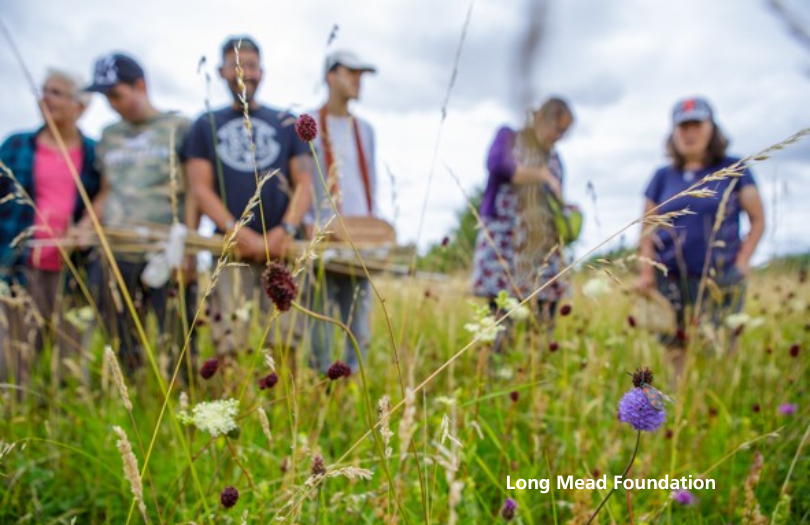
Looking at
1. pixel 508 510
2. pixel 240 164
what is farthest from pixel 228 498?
pixel 240 164

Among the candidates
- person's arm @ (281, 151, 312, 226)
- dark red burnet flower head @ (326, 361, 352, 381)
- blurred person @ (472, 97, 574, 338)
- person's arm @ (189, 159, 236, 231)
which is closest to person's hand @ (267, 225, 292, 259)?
person's arm @ (281, 151, 312, 226)

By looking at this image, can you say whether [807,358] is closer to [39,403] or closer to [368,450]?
[368,450]

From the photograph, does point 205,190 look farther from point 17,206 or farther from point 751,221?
point 751,221

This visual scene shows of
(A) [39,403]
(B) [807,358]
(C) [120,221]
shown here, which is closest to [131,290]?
(C) [120,221]

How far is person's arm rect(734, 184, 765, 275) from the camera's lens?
10.4 feet

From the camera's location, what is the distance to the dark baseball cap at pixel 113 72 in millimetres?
3248

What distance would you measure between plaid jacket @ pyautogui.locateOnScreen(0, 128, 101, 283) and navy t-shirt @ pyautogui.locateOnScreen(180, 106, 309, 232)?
912 millimetres

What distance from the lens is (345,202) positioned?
3.31 metres

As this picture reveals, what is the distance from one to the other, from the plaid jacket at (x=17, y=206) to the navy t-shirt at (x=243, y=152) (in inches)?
35.9

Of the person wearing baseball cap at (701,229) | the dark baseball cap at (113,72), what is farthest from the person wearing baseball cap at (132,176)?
the person wearing baseball cap at (701,229)

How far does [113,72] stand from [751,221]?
3540 millimetres

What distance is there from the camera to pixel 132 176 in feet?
10.8

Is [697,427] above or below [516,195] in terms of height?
below

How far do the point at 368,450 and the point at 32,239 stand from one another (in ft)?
8.32
